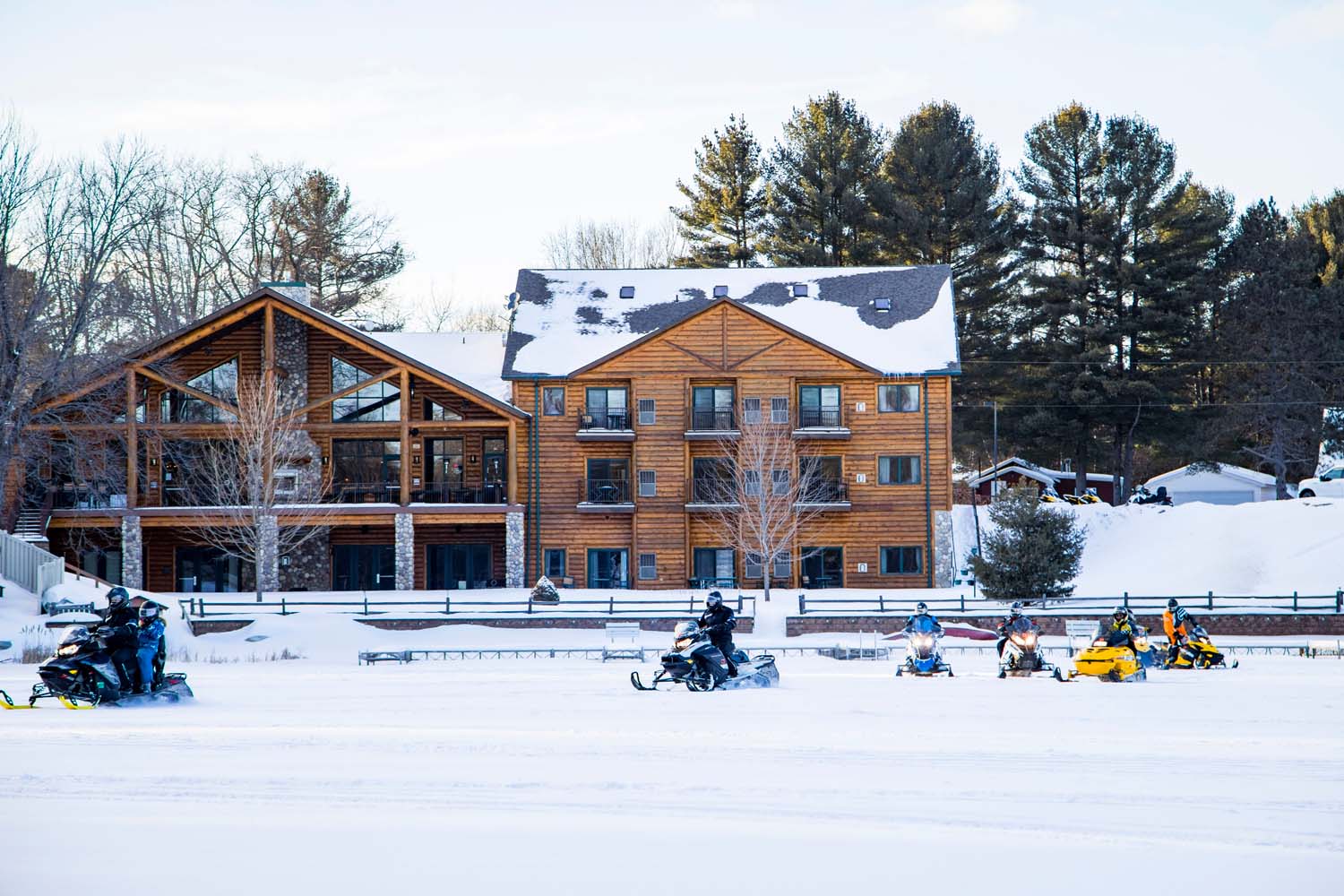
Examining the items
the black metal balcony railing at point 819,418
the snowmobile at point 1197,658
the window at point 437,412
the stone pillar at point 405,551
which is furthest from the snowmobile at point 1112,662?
the window at point 437,412

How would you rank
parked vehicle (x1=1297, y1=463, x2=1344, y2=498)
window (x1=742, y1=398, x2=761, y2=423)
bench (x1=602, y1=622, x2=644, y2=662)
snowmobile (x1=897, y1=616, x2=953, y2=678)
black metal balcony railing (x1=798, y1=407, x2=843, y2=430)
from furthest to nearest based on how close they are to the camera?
parked vehicle (x1=1297, y1=463, x2=1344, y2=498) < black metal balcony railing (x1=798, y1=407, x2=843, y2=430) < window (x1=742, y1=398, x2=761, y2=423) < bench (x1=602, y1=622, x2=644, y2=662) < snowmobile (x1=897, y1=616, x2=953, y2=678)

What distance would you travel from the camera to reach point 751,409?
42000mm

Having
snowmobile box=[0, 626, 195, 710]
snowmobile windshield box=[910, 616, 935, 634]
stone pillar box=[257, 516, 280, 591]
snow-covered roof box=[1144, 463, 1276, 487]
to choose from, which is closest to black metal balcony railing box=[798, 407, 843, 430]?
stone pillar box=[257, 516, 280, 591]

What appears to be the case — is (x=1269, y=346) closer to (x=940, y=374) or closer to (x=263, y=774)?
(x=940, y=374)

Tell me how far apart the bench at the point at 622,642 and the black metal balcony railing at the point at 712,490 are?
10542 millimetres

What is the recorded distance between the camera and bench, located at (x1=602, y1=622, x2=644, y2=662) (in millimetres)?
25125

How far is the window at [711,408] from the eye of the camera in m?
42.1

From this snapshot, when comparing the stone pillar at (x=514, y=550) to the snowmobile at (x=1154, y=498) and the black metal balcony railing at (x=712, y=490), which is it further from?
the snowmobile at (x=1154, y=498)

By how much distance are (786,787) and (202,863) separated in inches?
181

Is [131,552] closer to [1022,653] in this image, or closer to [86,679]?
[86,679]

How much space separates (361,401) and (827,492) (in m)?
15.4

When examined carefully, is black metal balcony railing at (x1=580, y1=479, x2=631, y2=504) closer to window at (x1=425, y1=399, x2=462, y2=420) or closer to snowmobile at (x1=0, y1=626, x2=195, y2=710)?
window at (x1=425, y1=399, x2=462, y2=420)

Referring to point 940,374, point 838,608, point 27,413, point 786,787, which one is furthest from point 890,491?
point 786,787

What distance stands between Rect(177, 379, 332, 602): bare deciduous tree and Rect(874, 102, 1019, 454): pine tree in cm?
2902
